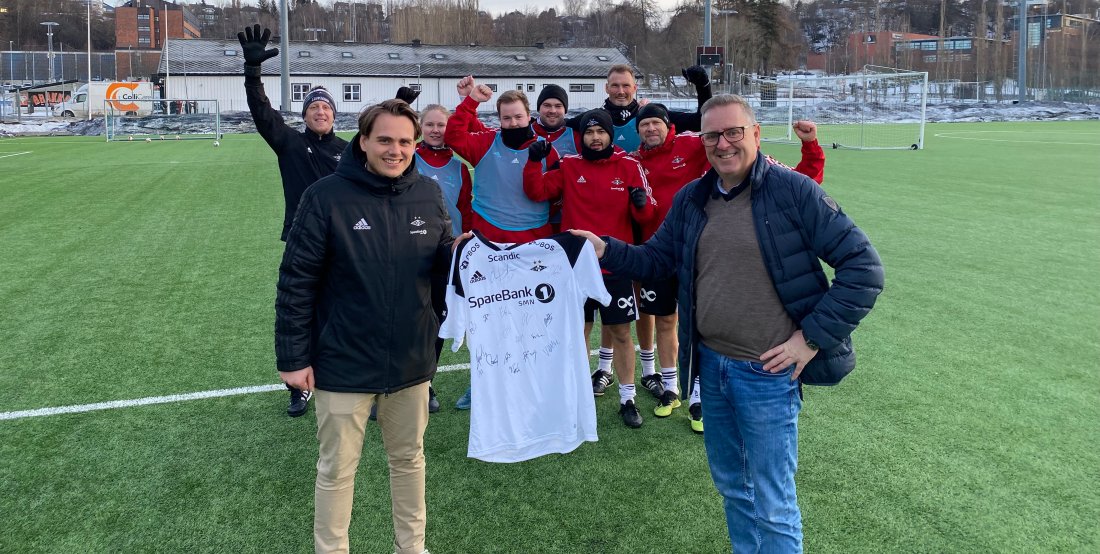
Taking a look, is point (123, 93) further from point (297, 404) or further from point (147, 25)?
point (147, 25)

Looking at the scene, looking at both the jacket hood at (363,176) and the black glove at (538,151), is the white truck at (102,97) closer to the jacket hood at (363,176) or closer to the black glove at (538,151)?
the black glove at (538,151)

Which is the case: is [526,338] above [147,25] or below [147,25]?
below

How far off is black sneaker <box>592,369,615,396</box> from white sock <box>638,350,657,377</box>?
258 millimetres

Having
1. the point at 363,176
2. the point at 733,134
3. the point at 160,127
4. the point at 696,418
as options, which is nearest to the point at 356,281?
the point at 363,176

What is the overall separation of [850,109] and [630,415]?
1666 inches

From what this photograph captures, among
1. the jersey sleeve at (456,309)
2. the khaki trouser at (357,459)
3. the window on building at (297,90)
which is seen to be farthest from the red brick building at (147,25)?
the khaki trouser at (357,459)

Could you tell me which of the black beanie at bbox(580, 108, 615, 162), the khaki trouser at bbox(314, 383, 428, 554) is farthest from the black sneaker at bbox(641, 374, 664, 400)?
the khaki trouser at bbox(314, 383, 428, 554)

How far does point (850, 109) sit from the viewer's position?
138 feet

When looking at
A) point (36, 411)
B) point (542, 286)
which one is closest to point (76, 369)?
point (36, 411)

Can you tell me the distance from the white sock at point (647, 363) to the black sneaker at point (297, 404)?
2418 mm

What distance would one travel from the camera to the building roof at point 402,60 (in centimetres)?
5412

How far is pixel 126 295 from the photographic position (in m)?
7.79

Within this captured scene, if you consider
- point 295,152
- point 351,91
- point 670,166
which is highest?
point 351,91

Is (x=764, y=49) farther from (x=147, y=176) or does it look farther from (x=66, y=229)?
(x=66, y=229)
